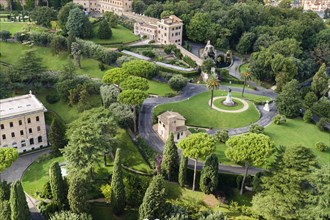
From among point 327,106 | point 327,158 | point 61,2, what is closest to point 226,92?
point 327,106

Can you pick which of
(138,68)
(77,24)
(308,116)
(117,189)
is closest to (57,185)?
(117,189)

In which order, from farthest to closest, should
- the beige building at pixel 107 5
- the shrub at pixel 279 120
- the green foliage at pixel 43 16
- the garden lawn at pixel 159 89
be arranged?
1. the beige building at pixel 107 5
2. the green foliage at pixel 43 16
3. the garden lawn at pixel 159 89
4. the shrub at pixel 279 120

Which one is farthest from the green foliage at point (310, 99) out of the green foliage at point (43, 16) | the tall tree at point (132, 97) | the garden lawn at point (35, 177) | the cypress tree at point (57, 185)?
the green foliage at point (43, 16)

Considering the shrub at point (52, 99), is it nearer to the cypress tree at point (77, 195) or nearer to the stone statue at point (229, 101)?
the cypress tree at point (77, 195)

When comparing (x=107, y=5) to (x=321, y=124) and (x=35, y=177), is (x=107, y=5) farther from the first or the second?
(x=321, y=124)

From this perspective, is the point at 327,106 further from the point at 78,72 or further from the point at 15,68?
the point at 15,68
